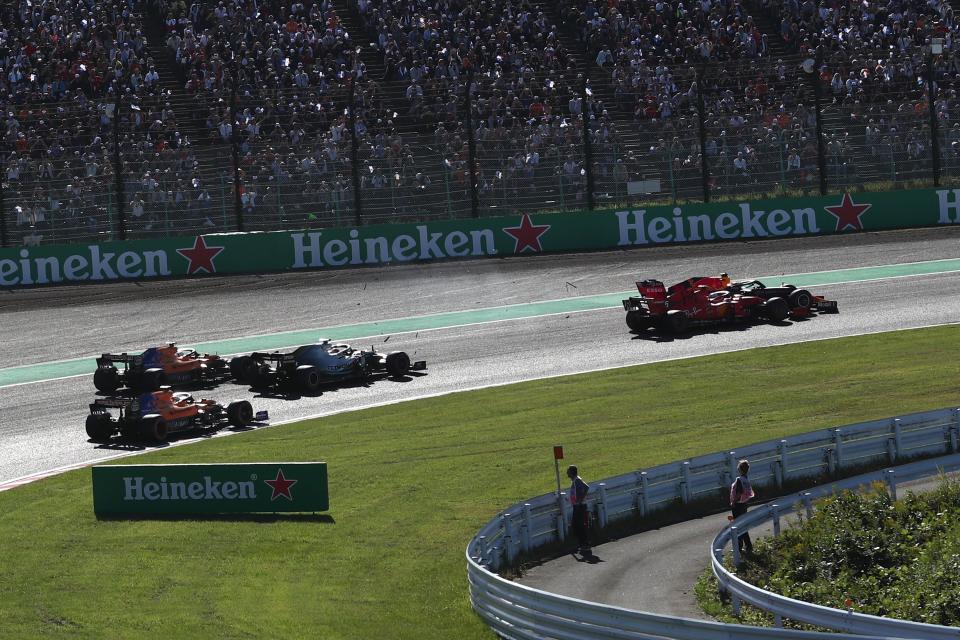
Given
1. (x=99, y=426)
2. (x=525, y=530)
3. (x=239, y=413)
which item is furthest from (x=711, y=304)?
(x=525, y=530)

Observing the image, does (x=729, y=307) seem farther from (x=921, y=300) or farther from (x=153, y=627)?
(x=153, y=627)

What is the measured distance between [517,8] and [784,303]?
768 inches

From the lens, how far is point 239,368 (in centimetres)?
3038

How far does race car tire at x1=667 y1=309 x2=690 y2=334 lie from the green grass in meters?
2.12

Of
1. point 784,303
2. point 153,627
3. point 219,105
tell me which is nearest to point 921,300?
point 784,303

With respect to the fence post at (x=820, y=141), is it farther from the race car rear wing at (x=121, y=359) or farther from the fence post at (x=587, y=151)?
the race car rear wing at (x=121, y=359)

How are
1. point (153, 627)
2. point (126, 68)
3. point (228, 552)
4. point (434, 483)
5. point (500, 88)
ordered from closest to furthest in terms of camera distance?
point (153, 627), point (228, 552), point (434, 483), point (500, 88), point (126, 68)

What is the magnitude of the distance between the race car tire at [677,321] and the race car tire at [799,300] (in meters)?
2.74

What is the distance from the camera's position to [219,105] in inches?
1625

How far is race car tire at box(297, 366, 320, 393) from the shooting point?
97.7ft

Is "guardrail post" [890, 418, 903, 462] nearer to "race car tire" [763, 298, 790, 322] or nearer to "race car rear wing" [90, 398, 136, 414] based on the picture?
"race car tire" [763, 298, 790, 322]

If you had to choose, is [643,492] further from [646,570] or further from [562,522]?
[646,570]

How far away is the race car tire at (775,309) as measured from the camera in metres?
33.7

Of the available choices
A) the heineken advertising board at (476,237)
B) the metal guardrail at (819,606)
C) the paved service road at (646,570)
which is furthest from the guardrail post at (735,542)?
the heineken advertising board at (476,237)
